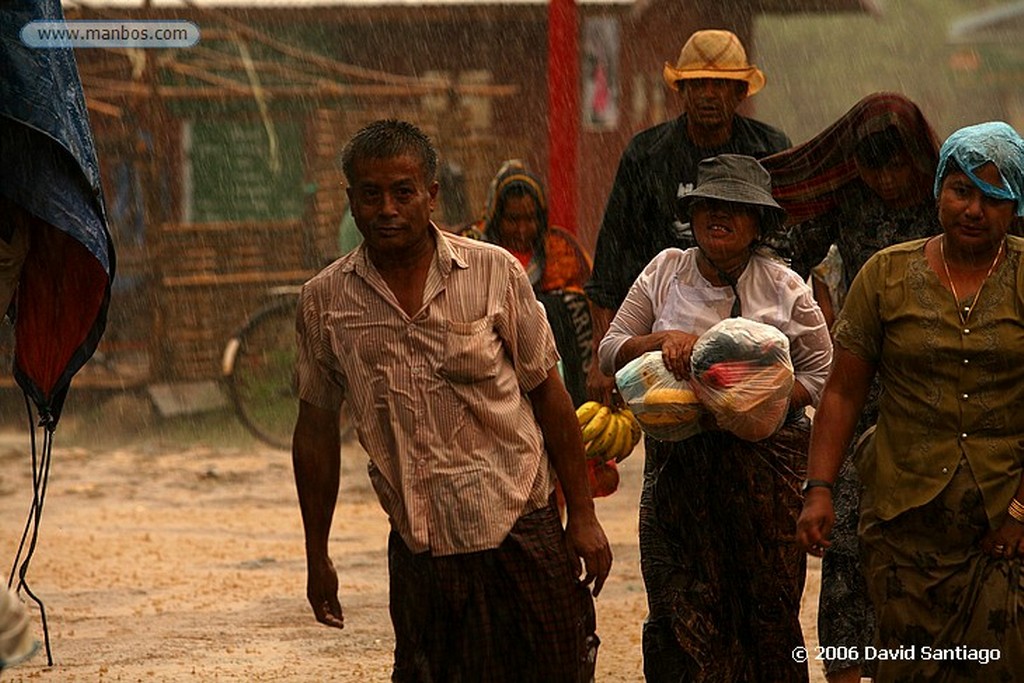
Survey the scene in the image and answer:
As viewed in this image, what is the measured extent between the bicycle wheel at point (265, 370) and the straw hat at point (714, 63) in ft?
23.9

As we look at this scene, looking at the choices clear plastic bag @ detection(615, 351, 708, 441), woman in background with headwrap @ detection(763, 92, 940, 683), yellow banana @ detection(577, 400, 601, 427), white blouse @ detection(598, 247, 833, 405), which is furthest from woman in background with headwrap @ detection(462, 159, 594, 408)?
clear plastic bag @ detection(615, 351, 708, 441)

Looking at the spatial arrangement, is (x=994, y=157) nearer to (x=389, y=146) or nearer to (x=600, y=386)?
(x=389, y=146)

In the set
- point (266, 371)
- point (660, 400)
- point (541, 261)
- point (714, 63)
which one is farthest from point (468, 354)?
point (266, 371)

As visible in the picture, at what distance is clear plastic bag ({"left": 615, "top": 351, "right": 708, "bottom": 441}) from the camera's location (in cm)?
503

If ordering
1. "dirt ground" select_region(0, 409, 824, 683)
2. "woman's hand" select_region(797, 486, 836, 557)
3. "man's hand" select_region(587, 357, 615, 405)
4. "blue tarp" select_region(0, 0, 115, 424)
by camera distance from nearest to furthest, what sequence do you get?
"blue tarp" select_region(0, 0, 115, 424)
"woman's hand" select_region(797, 486, 836, 557)
"man's hand" select_region(587, 357, 615, 405)
"dirt ground" select_region(0, 409, 824, 683)

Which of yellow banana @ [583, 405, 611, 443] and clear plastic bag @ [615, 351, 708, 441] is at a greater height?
clear plastic bag @ [615, 351, 708, 441]

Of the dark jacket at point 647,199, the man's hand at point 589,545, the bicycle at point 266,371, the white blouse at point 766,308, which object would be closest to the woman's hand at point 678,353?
the white blouse at point 766,308

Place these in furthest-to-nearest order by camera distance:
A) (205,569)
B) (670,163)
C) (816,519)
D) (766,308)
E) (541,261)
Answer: (205,569)
(541,261)
(670,163)
(766,308)
(816,519)

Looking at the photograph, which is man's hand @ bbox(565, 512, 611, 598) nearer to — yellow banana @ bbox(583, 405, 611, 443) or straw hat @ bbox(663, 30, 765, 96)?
yellow banana @ bbox(583, 405, 611, 443)

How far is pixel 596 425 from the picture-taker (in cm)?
589

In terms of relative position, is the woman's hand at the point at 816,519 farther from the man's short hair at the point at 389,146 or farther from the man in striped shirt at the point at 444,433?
the man's short hair at the point at 389,146

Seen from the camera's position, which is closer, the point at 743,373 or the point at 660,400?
the point at 743,373

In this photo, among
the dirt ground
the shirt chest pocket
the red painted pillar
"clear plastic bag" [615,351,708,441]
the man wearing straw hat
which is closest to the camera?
the shirt chest pocket

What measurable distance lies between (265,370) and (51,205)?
9.26 metres
